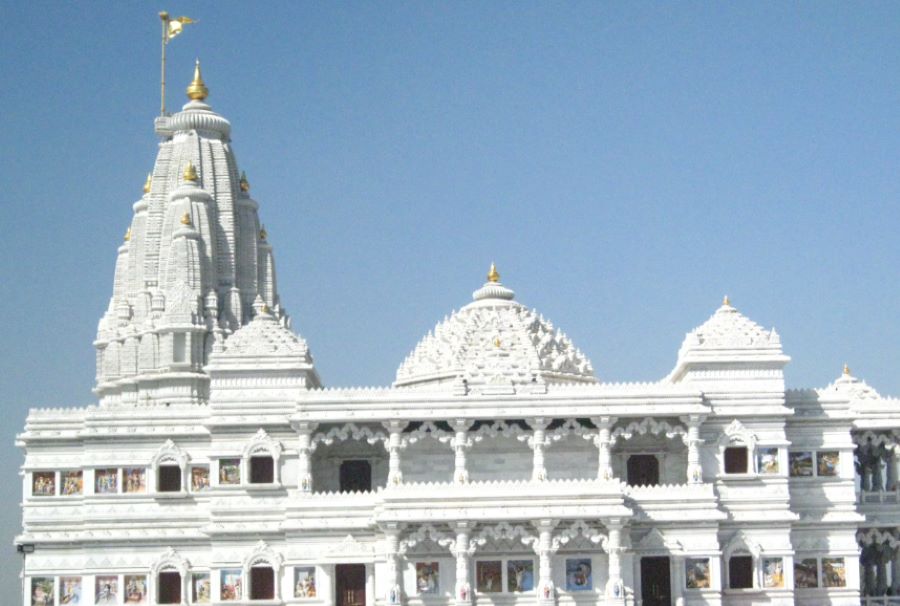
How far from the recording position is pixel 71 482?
6788 cm

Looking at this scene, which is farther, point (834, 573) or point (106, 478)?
point (106, 478)

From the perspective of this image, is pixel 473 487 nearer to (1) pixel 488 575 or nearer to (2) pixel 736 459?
(1) pixel 488 575

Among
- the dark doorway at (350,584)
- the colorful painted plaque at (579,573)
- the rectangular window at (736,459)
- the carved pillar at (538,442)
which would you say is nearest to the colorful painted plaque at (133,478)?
the dark doorway at (350,584)

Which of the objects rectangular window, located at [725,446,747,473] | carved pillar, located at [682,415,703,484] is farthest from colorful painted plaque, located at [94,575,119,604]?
rectangular window, located at [725,446,747,473]

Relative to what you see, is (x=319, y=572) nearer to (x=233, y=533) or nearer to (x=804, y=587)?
(x=233, y=533)

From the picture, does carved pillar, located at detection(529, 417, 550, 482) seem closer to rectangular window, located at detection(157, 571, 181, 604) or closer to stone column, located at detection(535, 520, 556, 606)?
stone column, located at detection(535, 520, 556, 606)

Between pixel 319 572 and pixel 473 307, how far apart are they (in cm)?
1334

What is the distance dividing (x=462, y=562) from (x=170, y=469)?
11.9 metres

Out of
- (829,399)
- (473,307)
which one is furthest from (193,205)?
(829,399)

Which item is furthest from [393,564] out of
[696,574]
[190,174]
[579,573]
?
[190,174]

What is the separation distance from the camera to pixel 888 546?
6944 cm

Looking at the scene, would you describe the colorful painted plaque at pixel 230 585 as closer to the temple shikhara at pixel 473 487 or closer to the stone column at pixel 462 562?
the temple shikhara at pixel 473 487

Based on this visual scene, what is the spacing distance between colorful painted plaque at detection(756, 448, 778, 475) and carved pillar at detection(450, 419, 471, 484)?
404 inches

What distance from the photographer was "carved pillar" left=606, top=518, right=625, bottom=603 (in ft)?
204
